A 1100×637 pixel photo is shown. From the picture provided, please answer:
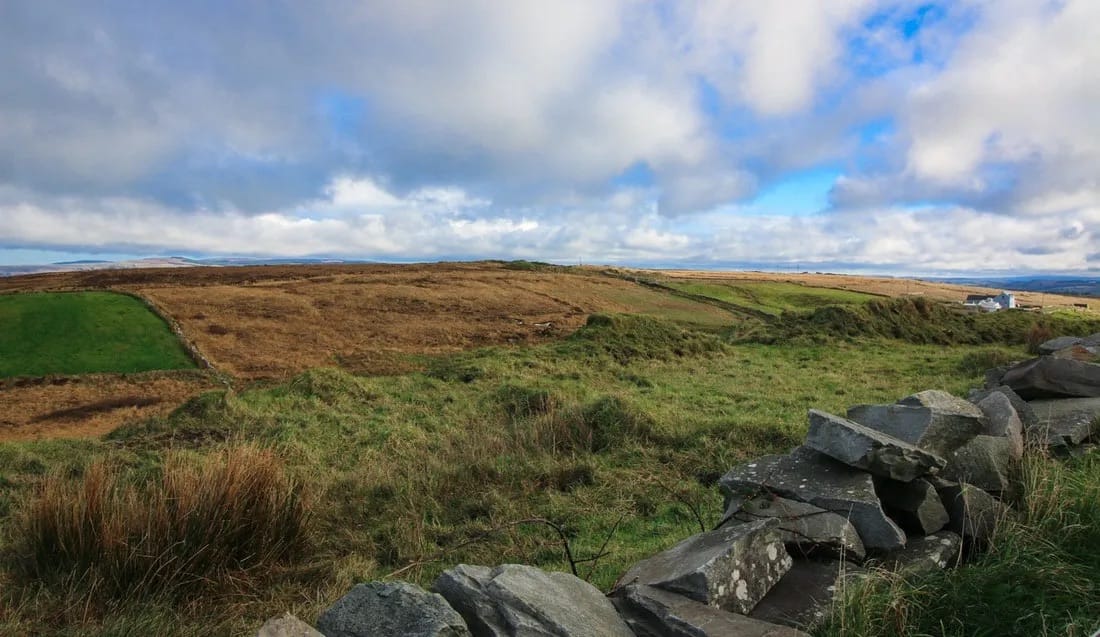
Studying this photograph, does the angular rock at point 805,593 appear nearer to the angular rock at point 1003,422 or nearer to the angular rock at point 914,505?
the angular rock at point 914,505

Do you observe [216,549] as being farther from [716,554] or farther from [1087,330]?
[1087,330]

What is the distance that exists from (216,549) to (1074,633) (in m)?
6.09

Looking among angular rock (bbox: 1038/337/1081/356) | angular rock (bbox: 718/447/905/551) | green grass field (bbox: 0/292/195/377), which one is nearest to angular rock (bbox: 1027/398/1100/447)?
angular rock (bbox: 718/447/905/551)

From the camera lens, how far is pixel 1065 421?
6.71m

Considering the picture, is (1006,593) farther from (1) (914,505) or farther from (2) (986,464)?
(2) (986,464)

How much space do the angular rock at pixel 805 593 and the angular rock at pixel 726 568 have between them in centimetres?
6

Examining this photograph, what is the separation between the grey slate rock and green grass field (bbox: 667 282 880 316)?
1632 inches

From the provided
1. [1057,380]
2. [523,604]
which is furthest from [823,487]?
[1057,380]

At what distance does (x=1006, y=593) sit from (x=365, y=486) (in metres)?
7.38

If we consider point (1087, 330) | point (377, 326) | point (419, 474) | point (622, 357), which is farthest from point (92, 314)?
point (1087, 330)

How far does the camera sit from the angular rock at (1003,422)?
5895 mm

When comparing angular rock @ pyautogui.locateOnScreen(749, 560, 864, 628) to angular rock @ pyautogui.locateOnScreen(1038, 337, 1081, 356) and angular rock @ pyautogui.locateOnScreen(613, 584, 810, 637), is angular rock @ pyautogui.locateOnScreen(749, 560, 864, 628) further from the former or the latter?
angular rock @ pyautogui.locateOnScreen(1038, 337, 1081, 356)

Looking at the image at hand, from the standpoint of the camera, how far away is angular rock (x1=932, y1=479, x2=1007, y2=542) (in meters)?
4.50

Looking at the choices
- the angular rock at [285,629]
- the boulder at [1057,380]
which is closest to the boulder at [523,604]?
the angular rock at [285,629]
